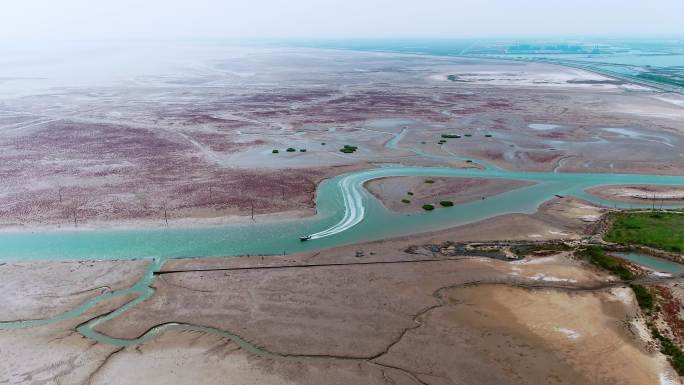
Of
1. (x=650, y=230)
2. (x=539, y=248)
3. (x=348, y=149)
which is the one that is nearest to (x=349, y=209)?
(x=539, y=248)

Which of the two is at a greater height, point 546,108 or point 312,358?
point 546,108

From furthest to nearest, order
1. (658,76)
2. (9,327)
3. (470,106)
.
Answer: (658,76) → (470,106) → (9,327)

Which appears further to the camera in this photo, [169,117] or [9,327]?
[169,117]

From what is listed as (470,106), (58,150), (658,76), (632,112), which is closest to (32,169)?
(58,150)

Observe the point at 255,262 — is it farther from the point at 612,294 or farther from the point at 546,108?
the point at 546,108

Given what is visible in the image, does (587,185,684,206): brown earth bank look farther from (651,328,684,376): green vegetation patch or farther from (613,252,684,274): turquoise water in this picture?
(651,328,684,376): green vegetation patch

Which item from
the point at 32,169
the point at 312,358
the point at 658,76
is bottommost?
the point at 312,358

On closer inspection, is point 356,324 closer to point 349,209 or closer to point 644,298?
point 644,298
